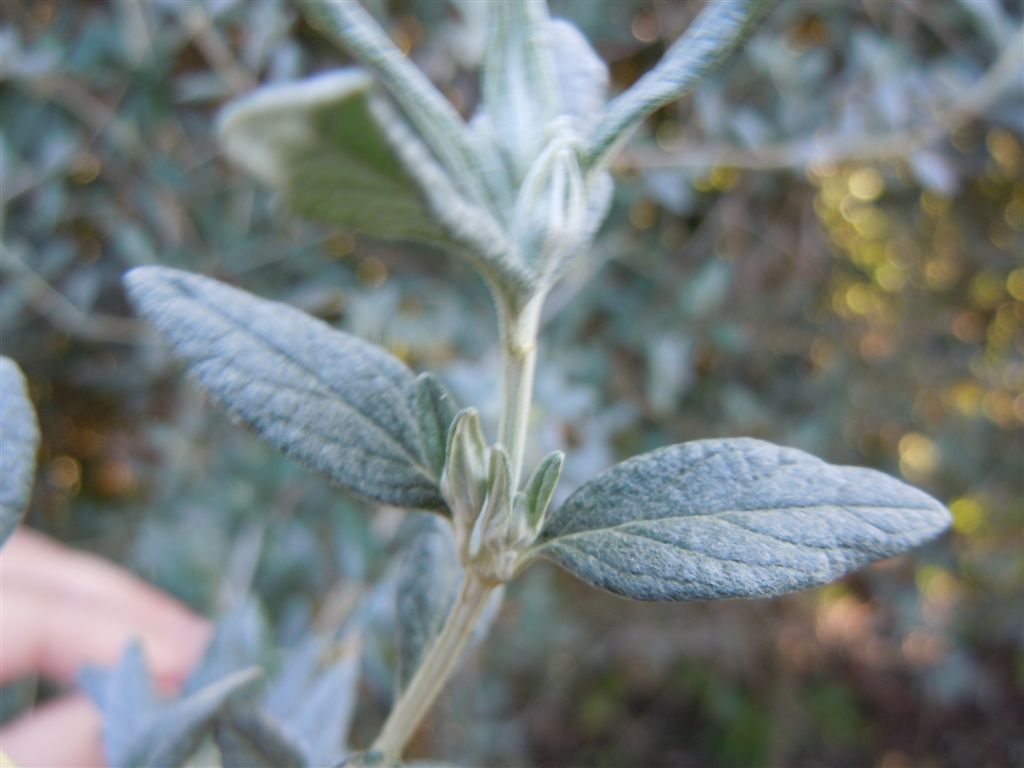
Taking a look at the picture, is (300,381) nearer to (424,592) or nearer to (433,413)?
(433,413)

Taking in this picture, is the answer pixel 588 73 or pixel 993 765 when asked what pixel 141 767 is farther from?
pixel 993 765

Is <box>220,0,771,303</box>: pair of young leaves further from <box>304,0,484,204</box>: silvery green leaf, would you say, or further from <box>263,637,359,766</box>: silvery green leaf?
<box>263,637,359,766</box>: silvery green leaf

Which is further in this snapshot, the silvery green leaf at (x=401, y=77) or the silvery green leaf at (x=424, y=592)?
the silvery green leaf at (x=424, y=592)

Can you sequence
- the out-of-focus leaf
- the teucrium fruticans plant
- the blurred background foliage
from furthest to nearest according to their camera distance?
the blurred background foliage
the out-of-focus leaf
the teucrium fruticans plant

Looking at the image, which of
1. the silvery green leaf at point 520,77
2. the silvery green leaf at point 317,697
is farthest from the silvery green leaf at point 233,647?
the silvery green leaf at point 520,77

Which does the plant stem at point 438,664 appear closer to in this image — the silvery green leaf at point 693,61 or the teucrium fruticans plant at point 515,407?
the teucrium fruticans plant at point 515,407

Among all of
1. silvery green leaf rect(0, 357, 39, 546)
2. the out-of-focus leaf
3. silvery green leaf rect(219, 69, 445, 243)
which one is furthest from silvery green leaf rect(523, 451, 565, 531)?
the out-of-focus leaf

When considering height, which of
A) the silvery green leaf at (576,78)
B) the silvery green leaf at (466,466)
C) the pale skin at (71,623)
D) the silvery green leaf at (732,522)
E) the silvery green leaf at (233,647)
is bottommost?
the pale skin at (71,623)
